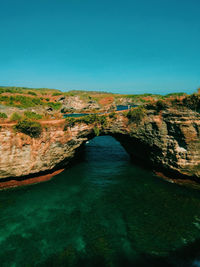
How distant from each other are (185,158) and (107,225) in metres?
11.7

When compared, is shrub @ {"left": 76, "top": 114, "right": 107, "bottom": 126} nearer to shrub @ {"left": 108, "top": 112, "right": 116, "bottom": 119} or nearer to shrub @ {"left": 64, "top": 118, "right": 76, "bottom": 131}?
shrub @ {"left": 108, "top": 112, "right": 116, "bottom": 119}

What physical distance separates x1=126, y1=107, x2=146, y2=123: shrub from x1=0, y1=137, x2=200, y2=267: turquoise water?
7.84m

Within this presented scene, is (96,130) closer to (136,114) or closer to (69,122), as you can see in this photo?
(69,122)

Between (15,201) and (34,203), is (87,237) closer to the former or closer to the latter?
(34,203)

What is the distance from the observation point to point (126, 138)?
22.6 meters

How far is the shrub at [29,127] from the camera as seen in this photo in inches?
696

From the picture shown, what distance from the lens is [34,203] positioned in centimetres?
1584

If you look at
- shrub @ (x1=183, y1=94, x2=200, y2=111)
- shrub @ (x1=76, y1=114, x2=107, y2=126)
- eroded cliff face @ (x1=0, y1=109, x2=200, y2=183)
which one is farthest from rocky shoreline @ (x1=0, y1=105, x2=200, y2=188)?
shrub @ (x1=183, y1=94, x2=200, y2=111)

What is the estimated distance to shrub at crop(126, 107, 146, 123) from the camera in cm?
1989

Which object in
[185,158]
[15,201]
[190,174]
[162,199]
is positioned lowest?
[15,201]

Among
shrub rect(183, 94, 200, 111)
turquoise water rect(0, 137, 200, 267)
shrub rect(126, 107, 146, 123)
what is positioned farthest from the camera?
shrub rect(126, 107, 146, 123)

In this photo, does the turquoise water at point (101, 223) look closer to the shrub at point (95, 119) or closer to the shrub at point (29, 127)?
the shrub at point (29, 127)

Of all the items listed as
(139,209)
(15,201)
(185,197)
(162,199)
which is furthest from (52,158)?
(185,197)

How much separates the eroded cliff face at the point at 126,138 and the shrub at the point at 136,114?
513mm
